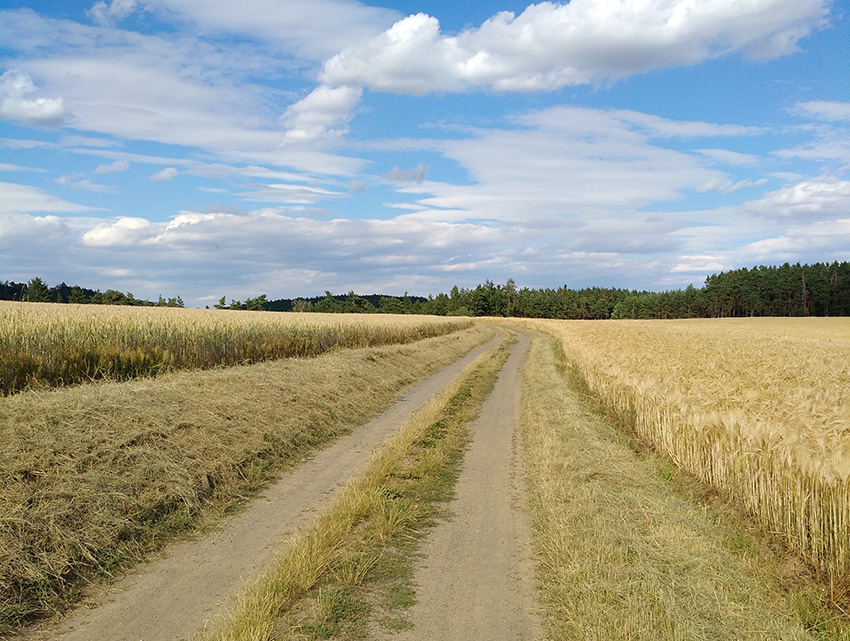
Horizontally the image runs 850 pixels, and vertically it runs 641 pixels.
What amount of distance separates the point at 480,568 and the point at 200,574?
9.77 ft

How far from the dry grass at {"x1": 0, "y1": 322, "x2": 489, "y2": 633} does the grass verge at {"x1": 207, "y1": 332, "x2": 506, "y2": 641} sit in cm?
196

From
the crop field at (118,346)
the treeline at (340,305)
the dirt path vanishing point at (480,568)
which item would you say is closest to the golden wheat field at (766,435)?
the dirt path vanishing point at (480,568)

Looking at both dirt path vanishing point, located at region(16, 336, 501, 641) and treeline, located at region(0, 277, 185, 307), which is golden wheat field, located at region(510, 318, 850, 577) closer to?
dirt path vanishing point, located at region(16, 336, 501, 641)

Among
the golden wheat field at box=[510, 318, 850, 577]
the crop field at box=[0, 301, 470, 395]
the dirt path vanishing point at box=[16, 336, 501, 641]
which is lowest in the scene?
the dirt path vanishing point at box=[16, 336, 501, 641]

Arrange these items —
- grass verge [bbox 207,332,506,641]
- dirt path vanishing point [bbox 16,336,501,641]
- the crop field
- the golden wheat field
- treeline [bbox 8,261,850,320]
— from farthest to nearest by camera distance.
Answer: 1. treeline [bbox 8,261,850,320]
2. the crop field
3. the golden wheat field
4. dirt path vanishing point [bbox 16,336,501,641]
5. grass verge [bbox 207,332,506,641]

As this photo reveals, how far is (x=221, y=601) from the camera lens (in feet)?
16.2

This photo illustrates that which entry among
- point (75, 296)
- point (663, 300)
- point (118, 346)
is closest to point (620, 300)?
point (663, 300)

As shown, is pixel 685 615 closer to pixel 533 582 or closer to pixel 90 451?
pixel 533 582

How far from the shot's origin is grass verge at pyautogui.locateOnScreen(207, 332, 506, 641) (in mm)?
4438

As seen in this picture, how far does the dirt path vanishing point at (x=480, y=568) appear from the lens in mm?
4531

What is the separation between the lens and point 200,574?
5.56 meters

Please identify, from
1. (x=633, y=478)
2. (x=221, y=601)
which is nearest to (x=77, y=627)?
(x=221, y=601)

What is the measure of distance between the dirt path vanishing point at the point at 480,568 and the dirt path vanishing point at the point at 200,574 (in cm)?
187

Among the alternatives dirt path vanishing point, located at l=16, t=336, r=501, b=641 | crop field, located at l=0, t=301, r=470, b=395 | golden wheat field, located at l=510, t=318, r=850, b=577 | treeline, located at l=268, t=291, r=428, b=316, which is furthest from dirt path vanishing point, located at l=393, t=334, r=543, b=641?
treeline, located at l=268, t=291, r=428, b=316
